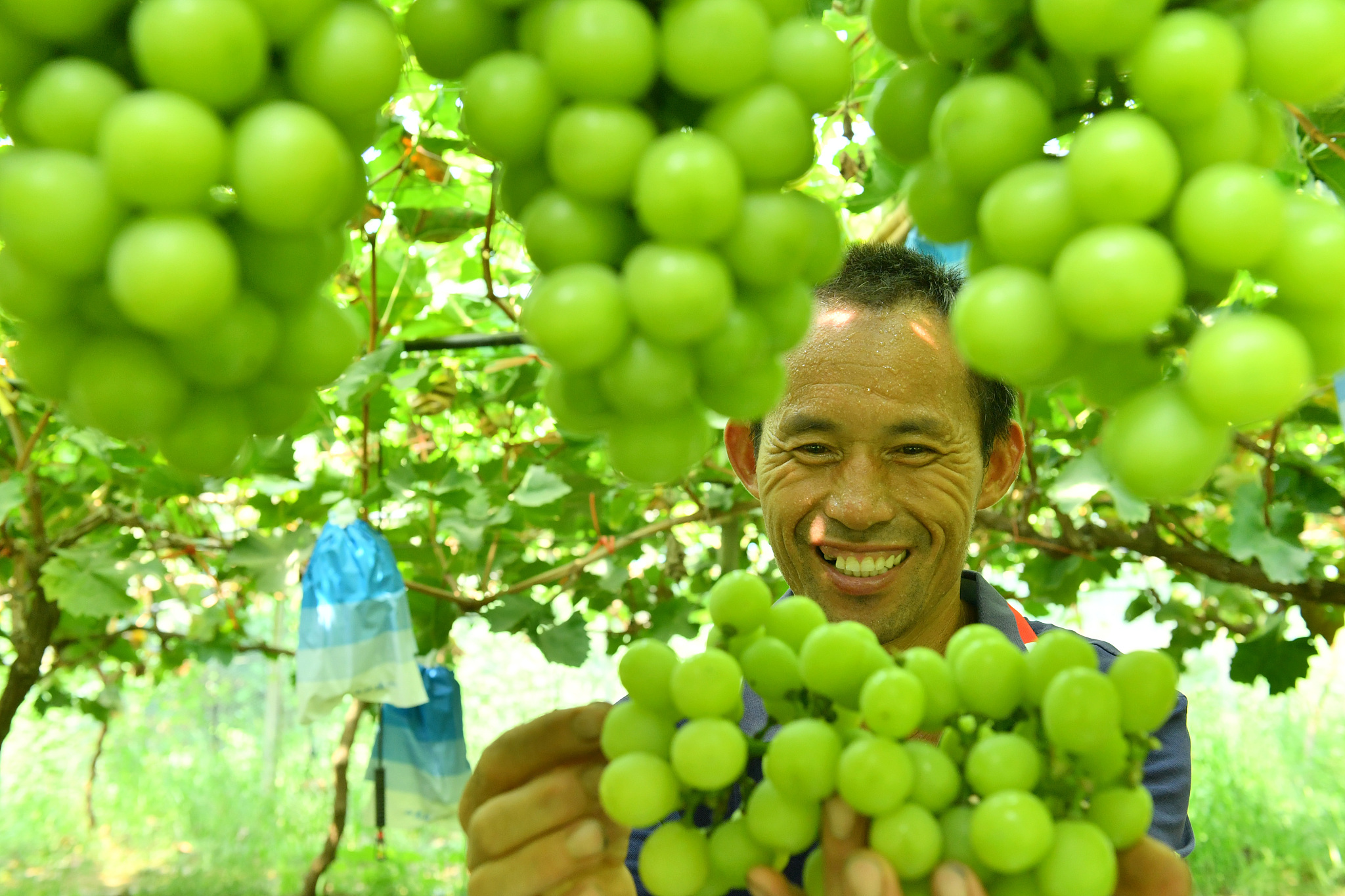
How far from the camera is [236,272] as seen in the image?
0.38m

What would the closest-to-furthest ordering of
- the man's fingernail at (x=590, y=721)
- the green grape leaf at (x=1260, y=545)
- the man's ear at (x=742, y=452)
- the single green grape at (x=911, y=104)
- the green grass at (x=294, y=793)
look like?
the single green grape at (x=911, y=104) → the man's fingernail at (x=590, y=721) → the man's ear at (x=742, y=452) → the green grape leaf at (x=1260, y=545) → the green grass at (x=294, y=793)

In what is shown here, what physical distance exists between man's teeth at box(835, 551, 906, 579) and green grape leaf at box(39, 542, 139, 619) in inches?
58.9

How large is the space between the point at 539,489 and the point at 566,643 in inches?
16.8

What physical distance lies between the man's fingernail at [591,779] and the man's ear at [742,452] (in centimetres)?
112

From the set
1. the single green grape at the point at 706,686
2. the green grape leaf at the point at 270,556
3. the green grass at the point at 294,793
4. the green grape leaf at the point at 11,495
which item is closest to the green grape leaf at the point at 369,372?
the green grape leaf at the point at 11,495

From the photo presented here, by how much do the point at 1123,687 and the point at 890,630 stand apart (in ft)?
3.45

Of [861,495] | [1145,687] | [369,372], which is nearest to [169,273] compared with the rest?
[1145,687]

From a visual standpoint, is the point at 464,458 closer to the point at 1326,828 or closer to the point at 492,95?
the point at 1326,828

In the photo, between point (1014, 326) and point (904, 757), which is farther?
point (904, 757)

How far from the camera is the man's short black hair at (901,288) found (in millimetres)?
1507

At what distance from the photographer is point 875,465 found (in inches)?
59.2

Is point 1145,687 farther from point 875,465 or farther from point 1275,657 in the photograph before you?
point 1275,657

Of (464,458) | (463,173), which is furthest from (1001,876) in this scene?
(464,458)

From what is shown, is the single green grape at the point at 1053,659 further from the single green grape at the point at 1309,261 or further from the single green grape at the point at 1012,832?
the single green grape at the point at 1309,261
